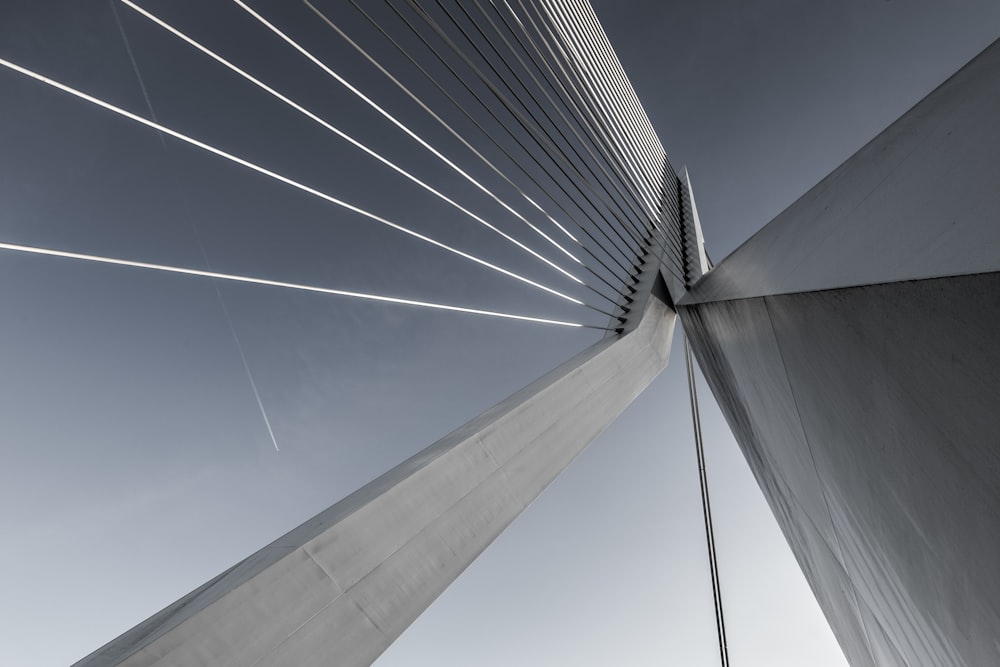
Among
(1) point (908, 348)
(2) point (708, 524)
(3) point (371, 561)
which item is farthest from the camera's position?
(2) point (708, 524)

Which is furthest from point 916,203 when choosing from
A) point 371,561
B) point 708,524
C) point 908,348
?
point 708,524

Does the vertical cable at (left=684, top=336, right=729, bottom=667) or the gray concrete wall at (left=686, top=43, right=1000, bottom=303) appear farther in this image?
the vertical cable at (left=684, top=336, right=729, bottom=667)

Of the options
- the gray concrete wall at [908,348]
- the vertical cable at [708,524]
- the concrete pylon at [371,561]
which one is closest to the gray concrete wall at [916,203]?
the gray concrete wall at [908,348]

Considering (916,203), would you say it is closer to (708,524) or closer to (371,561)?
(371,561)

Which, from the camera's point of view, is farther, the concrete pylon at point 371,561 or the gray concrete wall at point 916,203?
the concrete pylon at point 371,561

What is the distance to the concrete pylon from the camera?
37.0 inches

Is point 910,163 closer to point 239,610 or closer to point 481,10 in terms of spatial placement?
point 239,610

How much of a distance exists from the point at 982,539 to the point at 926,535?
32 centimetres

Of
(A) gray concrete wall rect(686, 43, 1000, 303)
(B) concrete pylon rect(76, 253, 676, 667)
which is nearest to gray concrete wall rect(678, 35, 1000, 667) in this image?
(A) gray concrete wall rect(686, 43, 1000, 303)

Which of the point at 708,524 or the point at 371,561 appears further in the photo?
the point at 708,524

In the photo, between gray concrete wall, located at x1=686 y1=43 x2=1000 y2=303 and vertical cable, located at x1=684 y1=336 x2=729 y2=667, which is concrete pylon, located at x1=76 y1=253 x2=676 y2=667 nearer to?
gray concrete wall, located at x1=686 y1=43 x2=1000 y2=303

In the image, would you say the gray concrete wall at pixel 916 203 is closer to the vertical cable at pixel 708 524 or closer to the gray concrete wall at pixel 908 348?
the gray concrete wall at pixel 908 348

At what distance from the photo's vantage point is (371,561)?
4.03 ft

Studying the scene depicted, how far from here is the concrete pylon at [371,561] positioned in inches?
37.0
